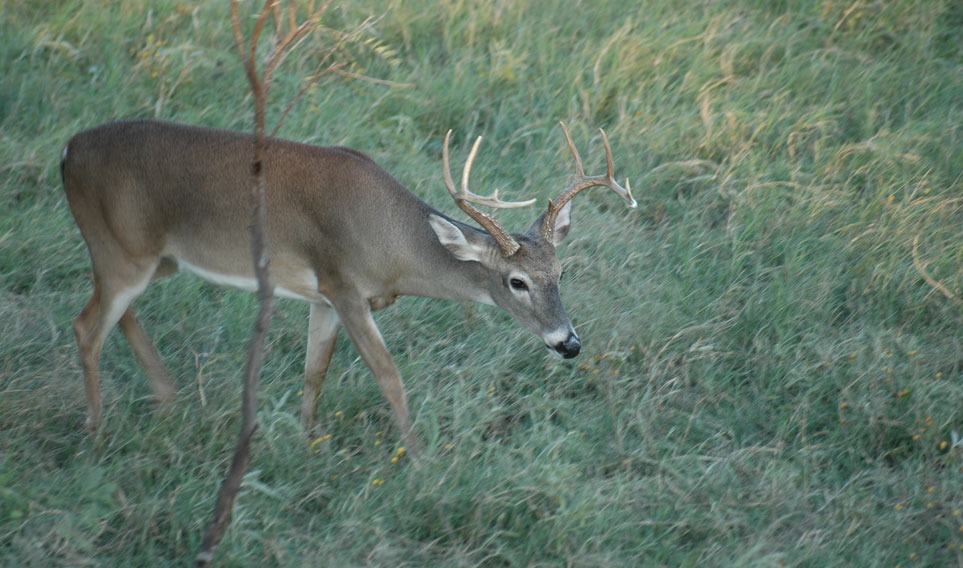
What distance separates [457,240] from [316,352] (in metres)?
0.90

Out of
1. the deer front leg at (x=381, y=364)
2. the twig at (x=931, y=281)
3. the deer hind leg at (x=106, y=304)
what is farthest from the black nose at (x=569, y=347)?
the twig at (x=931, y=281)

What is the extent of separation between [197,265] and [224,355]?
0.45m

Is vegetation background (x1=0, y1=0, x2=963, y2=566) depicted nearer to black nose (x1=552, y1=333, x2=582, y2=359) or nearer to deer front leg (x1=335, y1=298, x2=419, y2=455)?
deer front leg (x1=335, y1=298, x2=419, y2=455)

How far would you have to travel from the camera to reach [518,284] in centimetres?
466

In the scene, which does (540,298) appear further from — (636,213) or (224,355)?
(636,213)

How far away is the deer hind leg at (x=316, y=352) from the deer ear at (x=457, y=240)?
26.6 inches

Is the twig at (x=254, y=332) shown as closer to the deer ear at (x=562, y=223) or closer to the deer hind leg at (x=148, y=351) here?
the deer hind leg at (x=148, y=351)

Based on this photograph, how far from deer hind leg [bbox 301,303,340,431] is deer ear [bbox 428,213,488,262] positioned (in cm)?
68

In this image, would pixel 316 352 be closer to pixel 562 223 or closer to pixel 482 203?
pixel 482 203

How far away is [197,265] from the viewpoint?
15.4 feet

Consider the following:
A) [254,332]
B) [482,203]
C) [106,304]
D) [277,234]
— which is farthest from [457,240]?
[106,304]

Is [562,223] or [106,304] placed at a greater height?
[562,223]

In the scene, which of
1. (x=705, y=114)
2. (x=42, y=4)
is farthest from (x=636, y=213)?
(x=42, y=4)

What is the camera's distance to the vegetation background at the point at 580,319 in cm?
403
